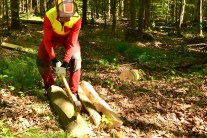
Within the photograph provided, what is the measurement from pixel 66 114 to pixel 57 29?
75.3 inches

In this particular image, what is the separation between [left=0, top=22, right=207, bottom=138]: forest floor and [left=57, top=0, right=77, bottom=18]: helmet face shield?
230cm

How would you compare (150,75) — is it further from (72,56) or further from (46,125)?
(46,125)

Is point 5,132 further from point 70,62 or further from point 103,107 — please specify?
point 103,107

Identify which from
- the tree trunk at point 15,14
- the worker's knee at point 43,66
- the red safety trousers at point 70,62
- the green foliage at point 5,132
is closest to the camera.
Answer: the green foliage at point 5,132

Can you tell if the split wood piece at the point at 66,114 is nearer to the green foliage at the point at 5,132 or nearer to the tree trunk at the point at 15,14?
the green foliage at the point at 5,132

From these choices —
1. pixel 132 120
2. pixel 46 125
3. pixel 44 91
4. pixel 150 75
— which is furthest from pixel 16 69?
pixel 150 75

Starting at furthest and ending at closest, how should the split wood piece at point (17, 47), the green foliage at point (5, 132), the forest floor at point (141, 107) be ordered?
the split wood piece at point (17, 47) → the forest floor at point (141, 107) → the green foliage at point (5, 132)

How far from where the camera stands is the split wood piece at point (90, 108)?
6944 millimetres

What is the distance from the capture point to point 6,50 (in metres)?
13.4

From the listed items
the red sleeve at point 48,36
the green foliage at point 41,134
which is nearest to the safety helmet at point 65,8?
the red sleeve at point 48,36

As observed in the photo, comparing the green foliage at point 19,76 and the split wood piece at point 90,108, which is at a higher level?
the green foliage at point 19,76

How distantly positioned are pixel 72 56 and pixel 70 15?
113 centimetres

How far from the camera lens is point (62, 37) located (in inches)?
283

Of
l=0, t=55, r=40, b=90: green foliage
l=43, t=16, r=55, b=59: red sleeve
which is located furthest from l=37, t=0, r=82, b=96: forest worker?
l=0, t=55, r=40, b=90: green foliage
